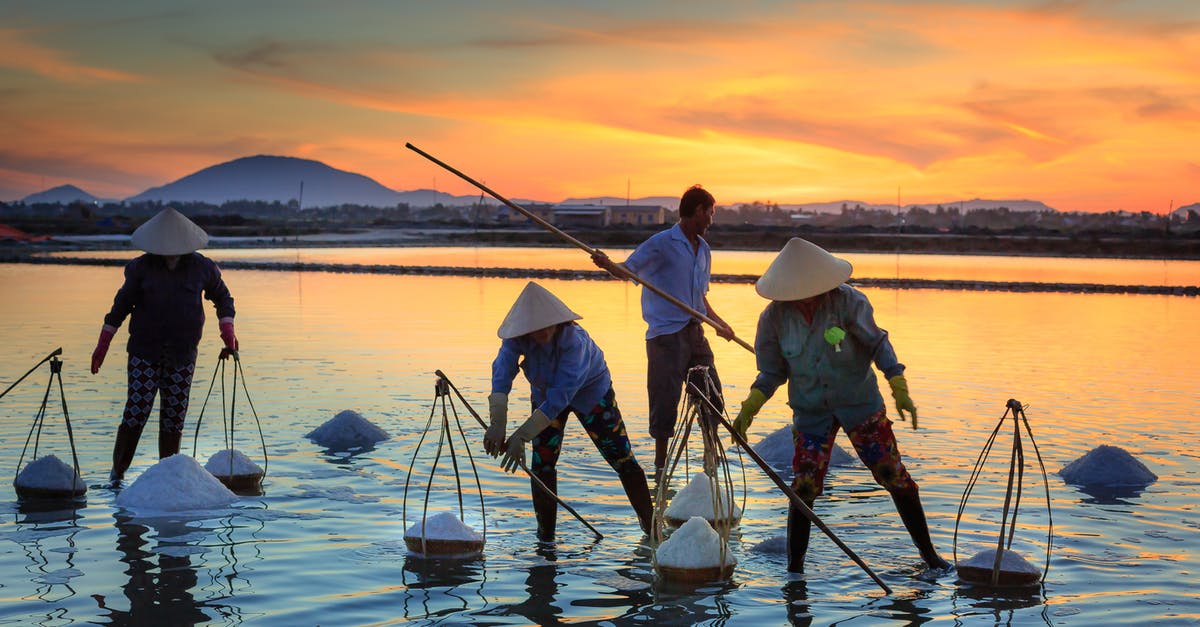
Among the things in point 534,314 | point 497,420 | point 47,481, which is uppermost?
point 534,314

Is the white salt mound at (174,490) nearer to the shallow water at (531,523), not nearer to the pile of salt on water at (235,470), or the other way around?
the shallow water at (531,523)

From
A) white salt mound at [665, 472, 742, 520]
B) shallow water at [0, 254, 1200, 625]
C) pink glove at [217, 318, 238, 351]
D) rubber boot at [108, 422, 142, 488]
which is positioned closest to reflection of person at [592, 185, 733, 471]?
white salt mound at [665, 472, 742, 520]

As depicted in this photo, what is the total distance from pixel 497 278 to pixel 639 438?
22.3 m

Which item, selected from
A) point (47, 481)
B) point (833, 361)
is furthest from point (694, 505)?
point (47, 481)

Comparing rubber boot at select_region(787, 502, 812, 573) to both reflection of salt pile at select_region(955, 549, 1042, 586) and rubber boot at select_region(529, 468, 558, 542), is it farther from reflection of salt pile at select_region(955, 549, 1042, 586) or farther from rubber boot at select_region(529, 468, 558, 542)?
rubber boot at select_region(529, 468, 558, 542)

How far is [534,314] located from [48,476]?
310 centimetres

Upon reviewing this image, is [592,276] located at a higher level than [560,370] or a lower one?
lower

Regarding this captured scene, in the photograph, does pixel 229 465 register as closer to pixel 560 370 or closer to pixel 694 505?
pixel 560 370

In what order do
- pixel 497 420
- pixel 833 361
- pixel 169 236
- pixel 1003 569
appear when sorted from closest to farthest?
pixel 833 361
pixel 1003 569
pixel 497 420
pixel 169 236

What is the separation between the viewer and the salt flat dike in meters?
29.0

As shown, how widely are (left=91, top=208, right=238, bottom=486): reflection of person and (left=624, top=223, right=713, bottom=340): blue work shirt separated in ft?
7.92

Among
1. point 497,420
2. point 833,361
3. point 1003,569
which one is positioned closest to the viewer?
point 833,361

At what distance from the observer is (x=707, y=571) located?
5695 millimetres

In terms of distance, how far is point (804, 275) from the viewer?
5.50m
